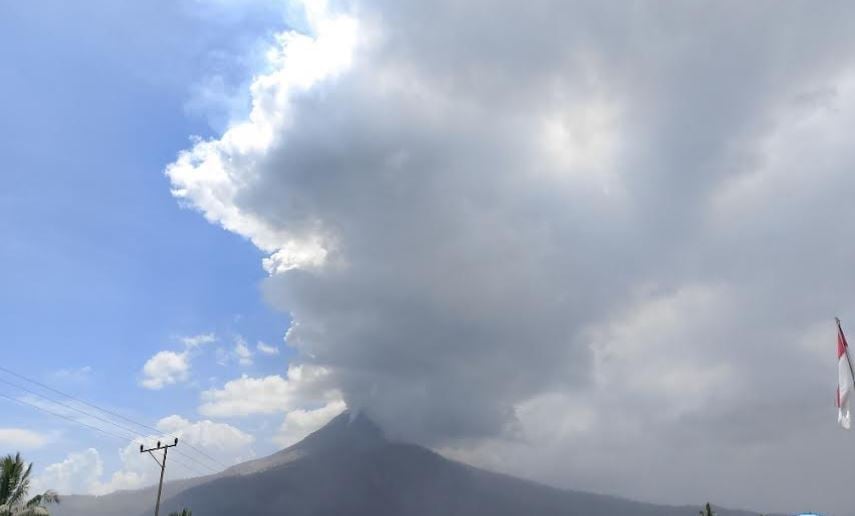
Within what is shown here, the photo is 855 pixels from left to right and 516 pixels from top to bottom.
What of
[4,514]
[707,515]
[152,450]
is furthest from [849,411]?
[152,450]

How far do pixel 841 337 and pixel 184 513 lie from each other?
79194 millimetres

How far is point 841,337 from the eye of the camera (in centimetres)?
3225

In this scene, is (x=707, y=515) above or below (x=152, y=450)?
below

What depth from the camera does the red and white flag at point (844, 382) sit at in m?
31.4

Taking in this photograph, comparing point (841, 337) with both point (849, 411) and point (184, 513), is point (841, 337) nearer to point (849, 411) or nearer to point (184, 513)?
point (849, 411)

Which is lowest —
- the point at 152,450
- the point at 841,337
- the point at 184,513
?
the point at 184,513

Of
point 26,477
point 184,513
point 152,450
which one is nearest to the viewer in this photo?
point 26,477

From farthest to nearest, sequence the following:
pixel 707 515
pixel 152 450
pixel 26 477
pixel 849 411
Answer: pixel 707 515 → pixel 152 450 → pixel 26 477 → pixel 849 411

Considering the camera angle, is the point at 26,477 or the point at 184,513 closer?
the point at 26,477

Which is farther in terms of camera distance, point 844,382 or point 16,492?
point 16,492

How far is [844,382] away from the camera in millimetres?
31484

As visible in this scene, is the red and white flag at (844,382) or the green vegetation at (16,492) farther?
the green vegetation at (16,492)

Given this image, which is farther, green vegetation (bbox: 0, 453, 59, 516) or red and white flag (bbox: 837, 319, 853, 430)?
green vegetation (bbox: 0, 453, 59, 516)

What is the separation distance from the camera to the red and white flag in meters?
31.4
